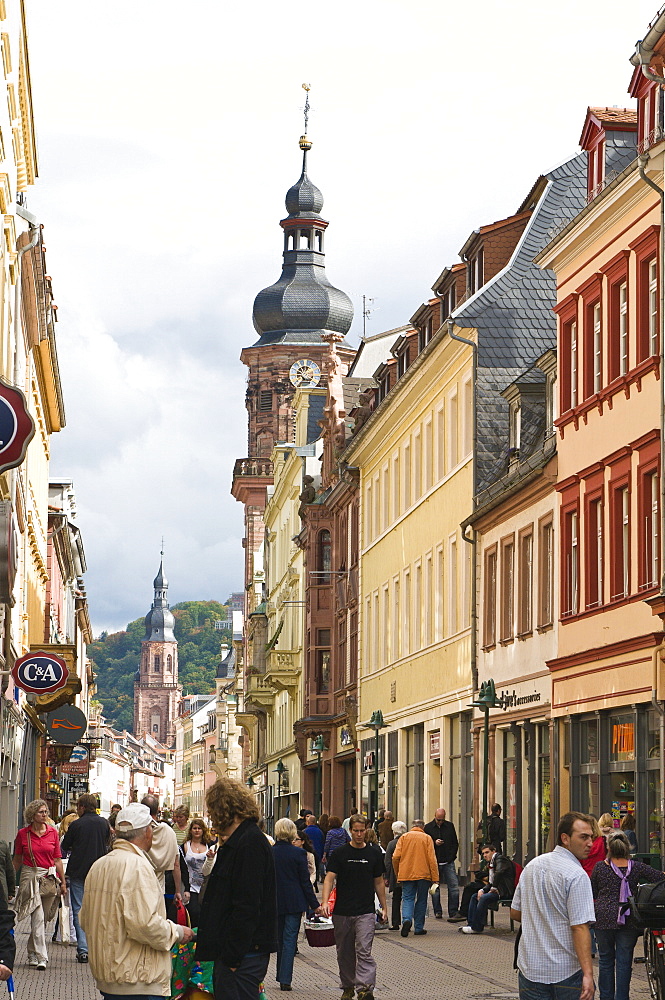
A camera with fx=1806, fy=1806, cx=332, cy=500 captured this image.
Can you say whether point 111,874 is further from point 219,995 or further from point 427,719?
point 427,719

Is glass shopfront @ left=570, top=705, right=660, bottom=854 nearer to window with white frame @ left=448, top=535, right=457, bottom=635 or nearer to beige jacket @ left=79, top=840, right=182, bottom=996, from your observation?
window with white frame @ left=448, top=535, right=457, bottom=635

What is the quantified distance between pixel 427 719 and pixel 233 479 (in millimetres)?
68213

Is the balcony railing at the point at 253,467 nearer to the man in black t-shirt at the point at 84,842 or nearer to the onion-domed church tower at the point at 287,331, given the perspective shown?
the onion-domed church tower at the point at 287,331

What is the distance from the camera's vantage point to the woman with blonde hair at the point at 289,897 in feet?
57.1

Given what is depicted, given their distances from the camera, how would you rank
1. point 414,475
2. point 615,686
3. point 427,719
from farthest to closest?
point 414,475, point 427,719, point 615,686

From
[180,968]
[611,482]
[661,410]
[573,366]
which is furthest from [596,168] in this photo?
[180,968]

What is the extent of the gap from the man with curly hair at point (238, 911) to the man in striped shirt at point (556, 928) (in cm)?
136

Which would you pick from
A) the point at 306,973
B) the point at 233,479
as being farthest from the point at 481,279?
the point at 233,479

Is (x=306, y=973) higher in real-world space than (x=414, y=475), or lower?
lower

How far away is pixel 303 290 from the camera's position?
10688 centimetres

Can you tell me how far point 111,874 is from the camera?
8.93 m

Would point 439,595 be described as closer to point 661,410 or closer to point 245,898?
point 661,410

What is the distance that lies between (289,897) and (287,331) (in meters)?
91.7

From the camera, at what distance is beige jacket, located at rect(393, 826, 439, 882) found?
23250mm
